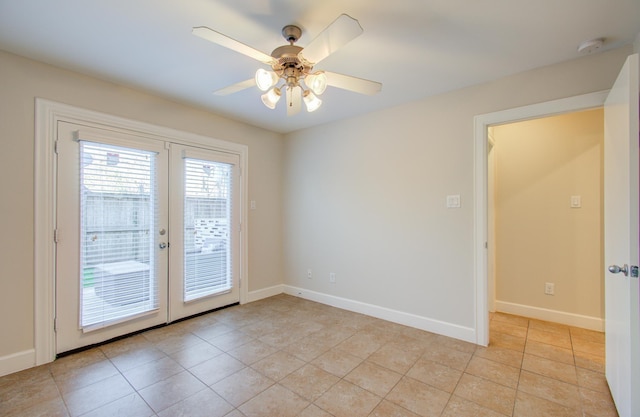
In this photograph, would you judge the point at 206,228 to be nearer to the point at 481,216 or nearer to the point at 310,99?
the point at 310,99

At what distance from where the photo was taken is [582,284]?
3.04 metres

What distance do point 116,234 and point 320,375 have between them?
2.26 m

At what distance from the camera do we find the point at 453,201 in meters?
2.84

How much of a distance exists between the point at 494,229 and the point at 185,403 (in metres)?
3.66

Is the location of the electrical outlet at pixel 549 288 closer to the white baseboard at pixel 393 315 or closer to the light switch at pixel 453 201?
the white baseboard at pixel 393 315

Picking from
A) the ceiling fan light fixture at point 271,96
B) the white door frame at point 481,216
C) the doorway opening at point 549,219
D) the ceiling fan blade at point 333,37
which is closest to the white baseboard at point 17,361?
the ceiling fan light fixture at point 271,96

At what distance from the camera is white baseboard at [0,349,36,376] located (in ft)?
7.09

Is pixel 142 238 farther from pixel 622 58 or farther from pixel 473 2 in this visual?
pixel 622 58

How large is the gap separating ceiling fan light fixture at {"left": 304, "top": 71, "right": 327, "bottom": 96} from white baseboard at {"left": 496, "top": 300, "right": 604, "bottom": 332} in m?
3.42

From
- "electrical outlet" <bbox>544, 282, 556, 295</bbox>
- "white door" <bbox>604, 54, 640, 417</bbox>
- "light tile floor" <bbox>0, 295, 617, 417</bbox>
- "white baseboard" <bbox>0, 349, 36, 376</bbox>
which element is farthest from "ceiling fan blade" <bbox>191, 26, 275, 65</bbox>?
"electrical outlet" <bbox>544, 282, 556, 295</bbox>

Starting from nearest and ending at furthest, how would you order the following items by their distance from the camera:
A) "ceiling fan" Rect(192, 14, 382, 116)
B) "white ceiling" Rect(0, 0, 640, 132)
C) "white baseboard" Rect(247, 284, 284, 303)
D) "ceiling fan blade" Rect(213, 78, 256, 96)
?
"ceiling fan" Rect(192, 14, 382, 116)
"white ceiling" Rect(0, 0, 640, 132)
"ceiling fan blade" Rect(213, 78, 256, 96)
"white baseboard" Rect(247, 284, 284, 303)

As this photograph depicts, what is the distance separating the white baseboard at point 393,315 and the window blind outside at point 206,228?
45.2 inches

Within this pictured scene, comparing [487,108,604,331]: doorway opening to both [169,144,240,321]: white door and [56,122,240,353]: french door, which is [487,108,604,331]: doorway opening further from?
[56,122,240,353]: french door

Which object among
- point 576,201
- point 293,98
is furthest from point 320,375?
point 576,201
